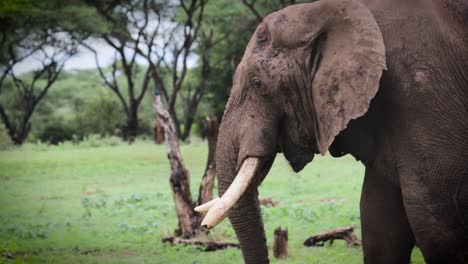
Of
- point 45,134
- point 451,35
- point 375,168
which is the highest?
point 451,35

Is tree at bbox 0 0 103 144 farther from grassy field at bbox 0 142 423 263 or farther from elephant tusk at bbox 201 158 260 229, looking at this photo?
elephant tusk at bbox 201 158 260 229

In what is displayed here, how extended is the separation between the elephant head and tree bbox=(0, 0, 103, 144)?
2069 centimetres

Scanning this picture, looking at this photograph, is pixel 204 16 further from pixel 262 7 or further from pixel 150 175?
pixel 150 175

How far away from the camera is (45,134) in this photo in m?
37.2

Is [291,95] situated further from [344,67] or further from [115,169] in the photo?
[115,169]

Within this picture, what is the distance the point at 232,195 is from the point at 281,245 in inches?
144

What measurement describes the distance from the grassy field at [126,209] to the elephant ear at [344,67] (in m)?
2.92

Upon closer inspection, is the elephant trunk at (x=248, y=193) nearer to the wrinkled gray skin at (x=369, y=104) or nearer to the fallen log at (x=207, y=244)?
the wrinkled gray skin at (x=369, y=104)

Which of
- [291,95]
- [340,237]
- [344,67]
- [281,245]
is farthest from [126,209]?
[344,67]

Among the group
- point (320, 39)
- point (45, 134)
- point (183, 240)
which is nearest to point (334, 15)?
point (320, 39)

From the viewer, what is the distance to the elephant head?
4.27 metres

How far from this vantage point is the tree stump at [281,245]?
7735 millimetres

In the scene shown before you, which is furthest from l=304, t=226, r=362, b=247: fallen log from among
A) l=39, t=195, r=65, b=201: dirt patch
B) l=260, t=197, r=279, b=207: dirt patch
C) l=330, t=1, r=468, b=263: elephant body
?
l=39, t=195, r=65, b=201: dirt patch

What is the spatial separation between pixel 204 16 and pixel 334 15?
86.2ft
